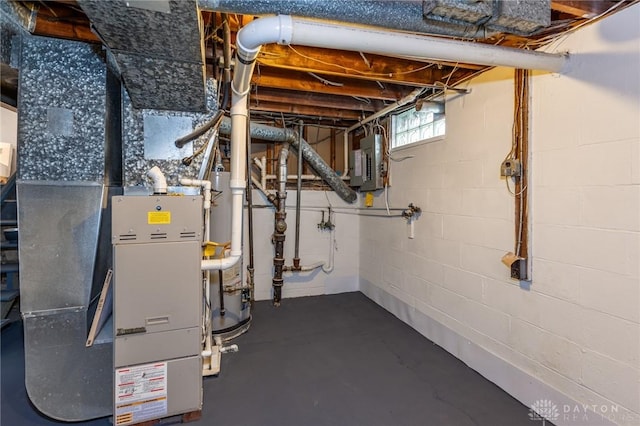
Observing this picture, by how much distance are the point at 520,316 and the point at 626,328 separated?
0.55 meters

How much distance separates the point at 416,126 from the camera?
9.86ft

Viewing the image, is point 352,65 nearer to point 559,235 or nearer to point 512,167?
point 512,167

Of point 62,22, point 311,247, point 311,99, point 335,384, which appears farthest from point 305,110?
point 335,384

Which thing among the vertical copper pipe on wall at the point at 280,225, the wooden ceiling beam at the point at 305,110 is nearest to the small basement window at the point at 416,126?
the wooden ceiling beam at the point at 305,110

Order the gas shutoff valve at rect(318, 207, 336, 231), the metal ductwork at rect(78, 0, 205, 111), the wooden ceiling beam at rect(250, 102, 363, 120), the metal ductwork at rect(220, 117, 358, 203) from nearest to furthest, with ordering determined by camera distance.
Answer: the metal ductwork at rect(78, 0, 205, 111), the wooden ceiling beam at rect(250, 102, 363, 120), the metal ductwork at rect(220, 117, 358, 203), the gas shutoff valve at rect(318, 207, 336, 231)

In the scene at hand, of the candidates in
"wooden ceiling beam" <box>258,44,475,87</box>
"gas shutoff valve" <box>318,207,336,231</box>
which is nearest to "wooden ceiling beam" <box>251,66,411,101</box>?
"wooden ceiling beam" <box>258,44,475,87</box>

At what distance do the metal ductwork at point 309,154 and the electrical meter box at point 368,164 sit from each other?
0.19 m

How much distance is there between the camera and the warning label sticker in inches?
61.3

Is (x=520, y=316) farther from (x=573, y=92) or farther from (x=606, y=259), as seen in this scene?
(x=573, y=92)

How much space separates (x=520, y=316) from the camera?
6.23ft

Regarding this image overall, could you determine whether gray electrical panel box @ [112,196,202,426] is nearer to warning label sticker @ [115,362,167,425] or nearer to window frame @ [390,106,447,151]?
warning label sticker @ [115,362,167,425]

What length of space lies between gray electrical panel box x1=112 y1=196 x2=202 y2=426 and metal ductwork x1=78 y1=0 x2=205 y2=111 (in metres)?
0.62

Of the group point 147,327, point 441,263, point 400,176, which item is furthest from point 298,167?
point 147,327

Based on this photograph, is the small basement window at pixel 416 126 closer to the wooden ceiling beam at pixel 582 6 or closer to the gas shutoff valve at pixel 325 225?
the wooden ceiling beam at pixel 582 6
